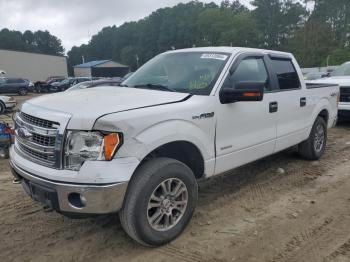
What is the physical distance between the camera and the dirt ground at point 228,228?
11.2 ft

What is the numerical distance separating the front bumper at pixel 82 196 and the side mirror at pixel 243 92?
1519 mm

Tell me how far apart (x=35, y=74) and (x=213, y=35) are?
54196mm

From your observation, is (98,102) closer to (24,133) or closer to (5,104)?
(24,133)

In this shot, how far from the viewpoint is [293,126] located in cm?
534

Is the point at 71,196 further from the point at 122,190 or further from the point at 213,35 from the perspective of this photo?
the point at 213,35

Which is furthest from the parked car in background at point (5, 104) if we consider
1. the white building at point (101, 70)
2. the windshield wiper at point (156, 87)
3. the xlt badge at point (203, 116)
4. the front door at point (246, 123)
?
the white building at point (101, 70)

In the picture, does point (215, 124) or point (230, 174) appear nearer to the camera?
point (215, 124)

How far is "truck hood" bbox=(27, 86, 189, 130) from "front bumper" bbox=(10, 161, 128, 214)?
49 centimetres

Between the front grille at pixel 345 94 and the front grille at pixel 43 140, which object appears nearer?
the front grille at pixel 43 140

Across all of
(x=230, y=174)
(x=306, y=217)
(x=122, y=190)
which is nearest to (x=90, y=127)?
(x=122, y=190)

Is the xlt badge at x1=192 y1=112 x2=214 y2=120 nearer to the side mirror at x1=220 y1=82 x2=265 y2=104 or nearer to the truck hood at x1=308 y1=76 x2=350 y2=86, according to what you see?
the side mirror at x1=220 y1=82 x2=265 y2=104

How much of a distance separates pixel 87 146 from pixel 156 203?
2.81 ft

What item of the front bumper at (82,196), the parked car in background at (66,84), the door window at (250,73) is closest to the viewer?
the front bumper at (82,196)

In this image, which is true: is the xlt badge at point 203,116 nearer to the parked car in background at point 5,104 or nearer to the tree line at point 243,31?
the parked car in background at point 5,104
